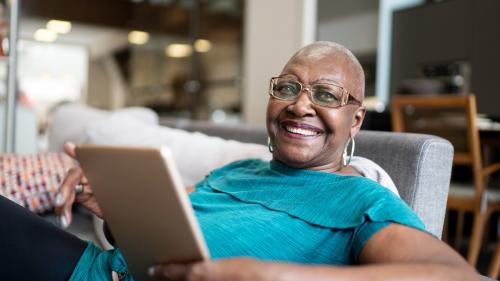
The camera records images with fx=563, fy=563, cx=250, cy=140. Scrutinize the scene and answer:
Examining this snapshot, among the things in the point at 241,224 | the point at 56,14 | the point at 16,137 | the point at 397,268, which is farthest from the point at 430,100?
the point at 56,14

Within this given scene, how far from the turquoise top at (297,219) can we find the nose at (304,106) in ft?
0.38

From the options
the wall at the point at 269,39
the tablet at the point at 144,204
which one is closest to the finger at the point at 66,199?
the tablet at the point at 144,204

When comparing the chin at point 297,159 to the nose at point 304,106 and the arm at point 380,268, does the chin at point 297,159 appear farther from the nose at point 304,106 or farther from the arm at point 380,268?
the arm at point 380,268

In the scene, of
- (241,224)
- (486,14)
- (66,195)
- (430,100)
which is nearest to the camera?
(241,224)

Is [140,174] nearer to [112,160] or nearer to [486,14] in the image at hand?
[112,160]

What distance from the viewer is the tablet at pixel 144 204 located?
722 millimetres

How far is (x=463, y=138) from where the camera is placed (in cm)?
254

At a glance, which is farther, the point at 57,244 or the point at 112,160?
the point at 57,244

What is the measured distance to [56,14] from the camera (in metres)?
4.70

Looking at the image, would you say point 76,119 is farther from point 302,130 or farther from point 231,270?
point 231,270

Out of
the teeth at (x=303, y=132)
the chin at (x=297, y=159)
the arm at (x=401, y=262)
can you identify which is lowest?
the arm at (x=401, y=262)

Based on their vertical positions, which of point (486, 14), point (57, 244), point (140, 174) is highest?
point (486, 14)

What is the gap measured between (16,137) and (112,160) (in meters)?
2.63

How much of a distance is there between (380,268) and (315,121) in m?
0.44
